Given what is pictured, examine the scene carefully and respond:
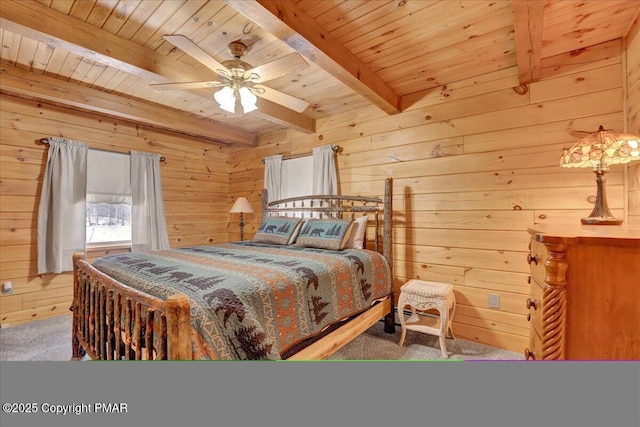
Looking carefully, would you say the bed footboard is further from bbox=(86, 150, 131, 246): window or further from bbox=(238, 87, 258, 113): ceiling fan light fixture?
bbox=(86, 150, 131, 246): window

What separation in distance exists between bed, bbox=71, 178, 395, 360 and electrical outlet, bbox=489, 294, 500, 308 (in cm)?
82

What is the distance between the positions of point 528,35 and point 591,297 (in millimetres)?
1511

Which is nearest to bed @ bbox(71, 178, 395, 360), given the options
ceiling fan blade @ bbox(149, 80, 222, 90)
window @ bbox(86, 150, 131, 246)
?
ceiling fan blade @ bbox(149, 80, 222, 90)

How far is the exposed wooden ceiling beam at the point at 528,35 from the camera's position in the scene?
1364 mm

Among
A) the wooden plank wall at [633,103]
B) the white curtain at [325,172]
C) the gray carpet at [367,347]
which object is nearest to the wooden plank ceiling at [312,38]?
the wooden plank wall at [633,103]

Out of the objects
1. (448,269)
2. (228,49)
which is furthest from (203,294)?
(448,269)

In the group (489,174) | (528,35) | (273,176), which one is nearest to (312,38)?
(528,35)

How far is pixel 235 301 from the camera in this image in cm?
125

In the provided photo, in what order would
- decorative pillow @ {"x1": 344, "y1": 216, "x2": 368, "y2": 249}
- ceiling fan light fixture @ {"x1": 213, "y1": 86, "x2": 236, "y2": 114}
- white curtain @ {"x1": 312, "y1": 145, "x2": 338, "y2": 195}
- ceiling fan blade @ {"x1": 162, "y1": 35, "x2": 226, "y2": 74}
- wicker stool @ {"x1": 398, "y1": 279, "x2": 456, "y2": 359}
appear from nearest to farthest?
ceiling fan blade @ {"x1": 162, "y1": 35, "x2": 226, "y2": 74} → ceiling fan light fixture @ {"x1": 213, "y1": 86, "x2": 236, "y2": 114} → wicker stool @ {"x1": 398, "y1": 279, "x2": 456, "y2": 359} → decorative pillow @ {"x1": 344, "y1": 216, "x2": 368, "y2": 249} → white curtain @ {"x1": 312, "y1": 145, "x2": 338, "y2": 195}

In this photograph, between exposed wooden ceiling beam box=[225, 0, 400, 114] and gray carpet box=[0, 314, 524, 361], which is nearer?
exposed wooden ceiling beam box=[225, 0, 400, 114]

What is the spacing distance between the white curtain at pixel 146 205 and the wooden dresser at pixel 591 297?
4001 mm

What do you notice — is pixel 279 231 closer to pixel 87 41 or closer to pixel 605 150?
pixel 87 41

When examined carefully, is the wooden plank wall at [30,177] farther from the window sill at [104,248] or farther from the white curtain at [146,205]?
the white curtain at [146,205]

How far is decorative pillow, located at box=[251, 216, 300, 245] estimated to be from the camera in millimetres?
2863
